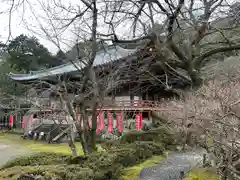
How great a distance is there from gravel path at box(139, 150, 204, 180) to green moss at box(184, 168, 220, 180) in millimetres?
273

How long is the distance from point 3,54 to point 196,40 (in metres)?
31.0

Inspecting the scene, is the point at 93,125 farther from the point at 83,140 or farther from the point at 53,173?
the point at 53,173

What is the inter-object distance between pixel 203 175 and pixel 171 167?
1695 mm

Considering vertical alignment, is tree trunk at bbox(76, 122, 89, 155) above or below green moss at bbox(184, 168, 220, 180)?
above

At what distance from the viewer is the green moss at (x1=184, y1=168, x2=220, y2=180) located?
573 centimetres

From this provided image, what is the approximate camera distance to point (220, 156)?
456 cm

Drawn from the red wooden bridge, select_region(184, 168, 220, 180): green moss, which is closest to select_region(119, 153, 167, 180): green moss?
select_region(184, 168, 220, 180): green moss

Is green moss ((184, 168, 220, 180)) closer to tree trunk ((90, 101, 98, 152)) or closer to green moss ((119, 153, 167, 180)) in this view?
green moss ((119, 153, 167, 180))

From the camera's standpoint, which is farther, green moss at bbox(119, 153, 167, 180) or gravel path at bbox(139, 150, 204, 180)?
gravel path at bbox(139, 150, 204, 180)

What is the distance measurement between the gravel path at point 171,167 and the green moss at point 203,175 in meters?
0.27

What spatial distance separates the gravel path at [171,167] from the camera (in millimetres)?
6637

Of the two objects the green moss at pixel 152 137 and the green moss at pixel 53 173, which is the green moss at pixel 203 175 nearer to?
the green moss at pixel 53 173

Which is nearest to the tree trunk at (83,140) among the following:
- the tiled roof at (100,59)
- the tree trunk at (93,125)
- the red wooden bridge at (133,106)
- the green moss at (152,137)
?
the tree trunk at (93,125)

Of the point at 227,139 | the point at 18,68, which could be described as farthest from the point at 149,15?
the point at 18,68
